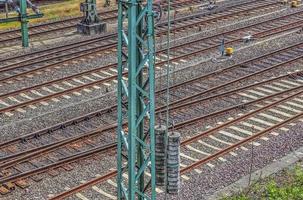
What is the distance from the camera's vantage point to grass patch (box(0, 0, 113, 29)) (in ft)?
87.1

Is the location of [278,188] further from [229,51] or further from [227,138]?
[229,51]

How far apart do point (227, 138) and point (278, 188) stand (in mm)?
2666

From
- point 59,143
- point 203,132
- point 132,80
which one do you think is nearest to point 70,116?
point 59,143

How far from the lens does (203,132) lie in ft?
49.2

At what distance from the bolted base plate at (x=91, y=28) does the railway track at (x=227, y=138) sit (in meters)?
9.52

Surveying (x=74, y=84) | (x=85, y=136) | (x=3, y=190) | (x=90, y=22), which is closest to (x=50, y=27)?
(x=90, y=22)

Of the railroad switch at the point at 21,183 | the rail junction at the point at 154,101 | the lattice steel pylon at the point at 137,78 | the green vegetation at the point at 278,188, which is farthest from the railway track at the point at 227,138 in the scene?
the lattice steel pylon at the point at 137,78

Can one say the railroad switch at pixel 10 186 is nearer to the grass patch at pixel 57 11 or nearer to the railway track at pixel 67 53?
the railway track at pixel 67 53

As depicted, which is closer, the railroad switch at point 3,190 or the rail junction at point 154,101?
the railroad switch at point 3,190

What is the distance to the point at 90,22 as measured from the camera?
24312 mm

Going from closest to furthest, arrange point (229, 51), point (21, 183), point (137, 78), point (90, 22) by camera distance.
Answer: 1. point (137, 78)
2. point (21, 183)
3. point (229, 51)
4. point (90, 22)

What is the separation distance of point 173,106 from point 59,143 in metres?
3.81

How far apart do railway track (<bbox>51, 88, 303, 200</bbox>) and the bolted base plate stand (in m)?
9.52

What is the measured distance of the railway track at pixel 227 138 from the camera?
12.6 metres
